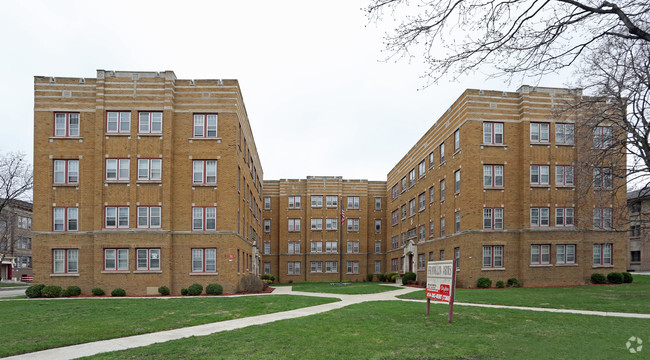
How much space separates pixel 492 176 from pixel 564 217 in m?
6.01

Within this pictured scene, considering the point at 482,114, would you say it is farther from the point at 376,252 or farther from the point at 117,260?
the point at 376,252

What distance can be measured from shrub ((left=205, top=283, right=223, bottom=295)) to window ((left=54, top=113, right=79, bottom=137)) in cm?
1327

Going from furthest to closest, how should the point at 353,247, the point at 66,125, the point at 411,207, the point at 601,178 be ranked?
the point at 353,247
the point at 411,207
the point at 66,125
the point at 601,178

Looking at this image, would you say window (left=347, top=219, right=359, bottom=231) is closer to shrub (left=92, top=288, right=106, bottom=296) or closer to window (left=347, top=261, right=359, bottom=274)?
window (left=347, top=261, right=359, bottom=274)

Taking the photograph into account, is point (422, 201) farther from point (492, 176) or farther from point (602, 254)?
point (602, 254)

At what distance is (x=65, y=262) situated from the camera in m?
30.5

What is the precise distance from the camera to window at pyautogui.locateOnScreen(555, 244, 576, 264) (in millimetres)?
34406

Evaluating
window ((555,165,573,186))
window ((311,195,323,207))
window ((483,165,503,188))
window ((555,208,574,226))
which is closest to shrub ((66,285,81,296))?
window ((483,165,503,188))

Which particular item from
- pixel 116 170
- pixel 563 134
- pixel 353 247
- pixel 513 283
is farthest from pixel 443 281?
pixel 353 247

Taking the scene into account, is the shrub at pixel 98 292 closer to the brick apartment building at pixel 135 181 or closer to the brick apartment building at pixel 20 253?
the brick apartment building at pixel 135 181

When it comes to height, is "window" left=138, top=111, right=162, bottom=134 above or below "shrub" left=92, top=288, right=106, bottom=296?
above

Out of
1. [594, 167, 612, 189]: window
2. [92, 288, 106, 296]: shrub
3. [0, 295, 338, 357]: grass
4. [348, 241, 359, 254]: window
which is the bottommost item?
[348, 241, 359, 254]: window

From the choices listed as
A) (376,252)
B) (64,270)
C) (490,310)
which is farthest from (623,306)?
(376,252)

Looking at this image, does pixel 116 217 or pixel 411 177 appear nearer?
pixel 116 217
